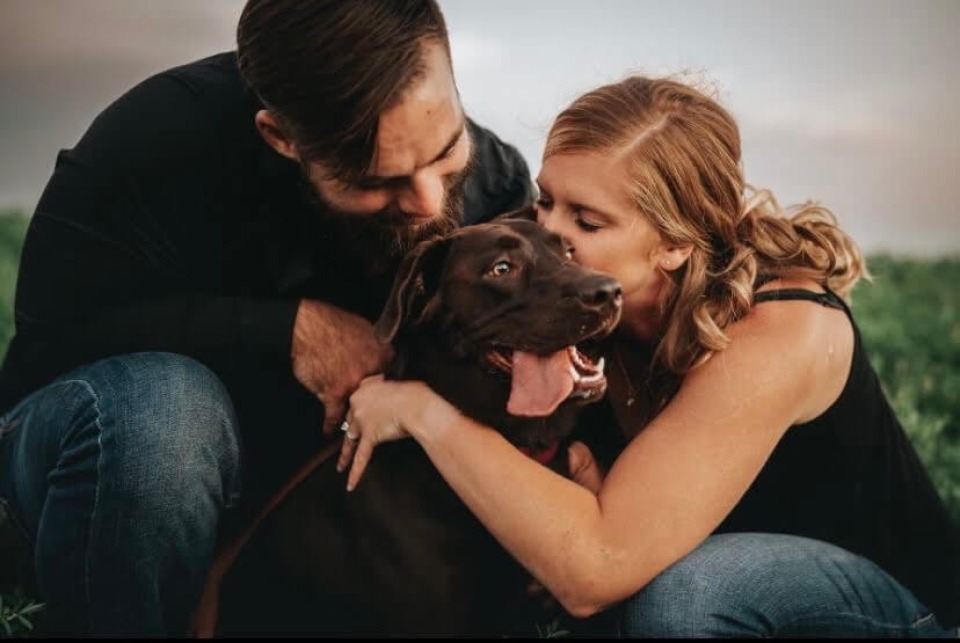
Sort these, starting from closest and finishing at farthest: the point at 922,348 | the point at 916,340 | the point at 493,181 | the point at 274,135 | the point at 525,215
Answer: the point at 274,135
the point at 525,215
the point at 493,181
the point at 922,348
the point at 916,340

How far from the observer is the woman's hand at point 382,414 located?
3.00m

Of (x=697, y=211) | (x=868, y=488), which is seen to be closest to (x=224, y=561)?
(x=697, y=211)

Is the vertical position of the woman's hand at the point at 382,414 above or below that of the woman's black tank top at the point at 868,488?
above

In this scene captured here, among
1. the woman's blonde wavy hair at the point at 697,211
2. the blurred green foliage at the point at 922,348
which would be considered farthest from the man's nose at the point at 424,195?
the blurred green foliage at the point at 922,348

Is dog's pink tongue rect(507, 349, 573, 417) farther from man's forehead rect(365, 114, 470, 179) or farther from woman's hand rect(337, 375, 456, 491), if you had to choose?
man's forehead rect(365, 114, 470, 179)

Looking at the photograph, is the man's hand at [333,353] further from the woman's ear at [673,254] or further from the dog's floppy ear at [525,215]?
the woman's ear at [673,254]

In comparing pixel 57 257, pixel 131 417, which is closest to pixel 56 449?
pixel 131 417

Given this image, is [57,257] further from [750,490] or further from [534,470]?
[750,490]

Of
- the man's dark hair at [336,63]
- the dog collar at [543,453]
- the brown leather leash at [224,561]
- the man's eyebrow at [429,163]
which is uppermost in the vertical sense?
the man's dark hair at [336,63]

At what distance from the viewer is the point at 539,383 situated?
2963 mm

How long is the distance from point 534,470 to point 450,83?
1257 millimetres

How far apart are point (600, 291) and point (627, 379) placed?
2.61 ft

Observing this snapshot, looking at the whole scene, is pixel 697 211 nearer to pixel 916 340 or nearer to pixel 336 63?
pixel 336 63

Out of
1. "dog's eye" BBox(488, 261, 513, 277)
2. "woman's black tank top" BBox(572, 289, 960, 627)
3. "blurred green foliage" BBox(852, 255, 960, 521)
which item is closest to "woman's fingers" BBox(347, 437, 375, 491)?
"dog's eye" BBox(488, 261, 513, 277)
